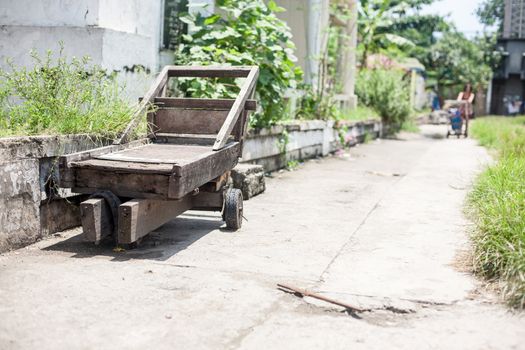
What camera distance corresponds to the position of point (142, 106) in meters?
5.88

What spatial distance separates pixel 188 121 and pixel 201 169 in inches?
51.5

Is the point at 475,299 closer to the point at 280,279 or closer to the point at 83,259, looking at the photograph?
the point at 280,279

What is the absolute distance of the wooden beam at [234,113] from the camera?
214 inches

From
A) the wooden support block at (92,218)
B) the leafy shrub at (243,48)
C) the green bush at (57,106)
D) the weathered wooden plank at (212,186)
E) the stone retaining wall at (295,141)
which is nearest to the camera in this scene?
the wooden support block at (92,218)

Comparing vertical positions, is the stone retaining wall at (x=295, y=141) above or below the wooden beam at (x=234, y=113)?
below

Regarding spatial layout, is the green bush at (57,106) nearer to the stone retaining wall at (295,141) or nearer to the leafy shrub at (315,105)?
the stone retaining wall at (295,141)

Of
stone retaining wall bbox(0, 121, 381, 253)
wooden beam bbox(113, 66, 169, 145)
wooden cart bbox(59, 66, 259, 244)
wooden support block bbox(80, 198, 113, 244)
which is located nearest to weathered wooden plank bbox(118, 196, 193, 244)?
wooden cart bbox(59, 66, 259, 244)

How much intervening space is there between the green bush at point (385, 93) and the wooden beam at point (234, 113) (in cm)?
1196

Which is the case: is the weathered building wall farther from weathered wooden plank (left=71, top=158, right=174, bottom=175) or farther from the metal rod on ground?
the metal rod on ground

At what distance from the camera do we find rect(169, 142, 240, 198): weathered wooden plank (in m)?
4.52

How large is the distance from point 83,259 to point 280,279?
140cm

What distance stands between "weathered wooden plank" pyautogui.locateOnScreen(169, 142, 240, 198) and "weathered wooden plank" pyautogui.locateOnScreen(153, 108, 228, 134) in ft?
1.10

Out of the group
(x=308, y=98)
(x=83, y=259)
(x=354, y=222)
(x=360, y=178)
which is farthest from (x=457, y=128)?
(x=83, y=259)

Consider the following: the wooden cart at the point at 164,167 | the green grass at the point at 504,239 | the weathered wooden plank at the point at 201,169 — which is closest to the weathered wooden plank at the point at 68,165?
the wooden cart at the point at 164,167
